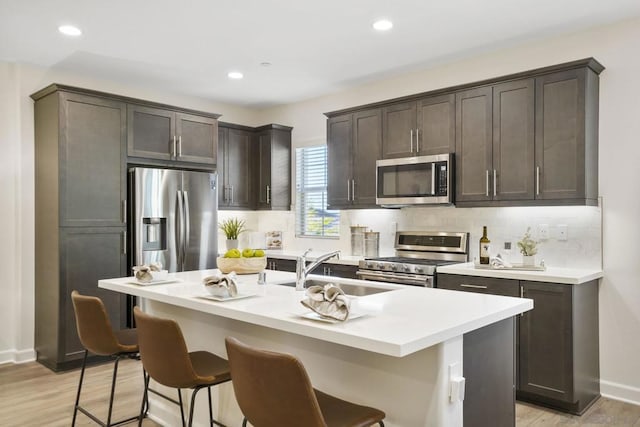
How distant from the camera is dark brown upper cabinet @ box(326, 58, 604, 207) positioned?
3.41 m

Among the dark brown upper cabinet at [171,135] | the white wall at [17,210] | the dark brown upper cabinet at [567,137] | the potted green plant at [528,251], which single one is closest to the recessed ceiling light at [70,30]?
the dark brown upper cabinet at [171,135]

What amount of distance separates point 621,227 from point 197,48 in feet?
11.6

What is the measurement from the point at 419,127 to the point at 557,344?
2033 mm

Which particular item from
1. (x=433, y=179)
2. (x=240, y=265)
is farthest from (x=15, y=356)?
(x=433, y=179)

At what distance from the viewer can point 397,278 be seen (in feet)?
13.2

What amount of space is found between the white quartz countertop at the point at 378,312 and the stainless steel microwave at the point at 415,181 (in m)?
1.60

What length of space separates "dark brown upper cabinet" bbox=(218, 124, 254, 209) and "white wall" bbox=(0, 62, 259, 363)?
6.16ft

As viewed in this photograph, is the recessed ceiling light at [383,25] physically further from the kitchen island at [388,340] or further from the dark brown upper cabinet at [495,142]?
the kitchen island at [388,340]

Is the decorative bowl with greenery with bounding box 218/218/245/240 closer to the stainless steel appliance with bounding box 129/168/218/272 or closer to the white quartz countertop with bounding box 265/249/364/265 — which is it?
the white quartz countertop with bounding box 265/249/364/265

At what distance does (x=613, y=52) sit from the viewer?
3553mm

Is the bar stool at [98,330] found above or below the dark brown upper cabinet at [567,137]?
below

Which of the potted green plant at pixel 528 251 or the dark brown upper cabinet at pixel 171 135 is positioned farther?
the dark brown upper cabinet at pixel 171 135

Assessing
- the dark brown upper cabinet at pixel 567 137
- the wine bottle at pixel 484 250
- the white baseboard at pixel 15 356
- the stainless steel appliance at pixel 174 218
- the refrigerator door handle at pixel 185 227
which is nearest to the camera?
the dark brown upper cabinet at pixel 567 137

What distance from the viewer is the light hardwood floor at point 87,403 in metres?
3.13
